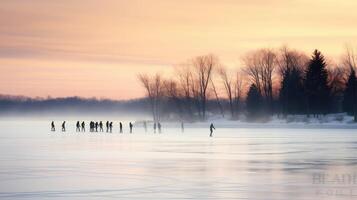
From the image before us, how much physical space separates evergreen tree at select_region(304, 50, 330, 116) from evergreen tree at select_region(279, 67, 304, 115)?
7.09 ft

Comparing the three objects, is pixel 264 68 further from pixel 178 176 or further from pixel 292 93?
pixel 178 176

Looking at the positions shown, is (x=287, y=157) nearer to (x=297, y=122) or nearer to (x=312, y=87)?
(x=297, y=122)

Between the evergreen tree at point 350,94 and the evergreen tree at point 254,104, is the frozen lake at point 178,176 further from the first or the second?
the evergreen tree at point 254,104

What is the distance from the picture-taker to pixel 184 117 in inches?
4513

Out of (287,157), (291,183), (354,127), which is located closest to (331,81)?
(354,127)

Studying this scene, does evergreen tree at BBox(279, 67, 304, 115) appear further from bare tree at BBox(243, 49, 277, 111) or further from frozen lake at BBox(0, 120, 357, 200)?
frozen lake at BBox(0, 120, 357, 200)

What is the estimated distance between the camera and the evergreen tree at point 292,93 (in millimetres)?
96944

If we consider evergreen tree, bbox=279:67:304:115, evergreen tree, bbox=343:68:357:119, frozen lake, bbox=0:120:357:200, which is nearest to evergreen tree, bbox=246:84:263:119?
evergreen tree, bbox=279:67:304:115

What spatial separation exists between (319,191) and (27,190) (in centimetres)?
707

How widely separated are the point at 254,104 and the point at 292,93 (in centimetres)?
637

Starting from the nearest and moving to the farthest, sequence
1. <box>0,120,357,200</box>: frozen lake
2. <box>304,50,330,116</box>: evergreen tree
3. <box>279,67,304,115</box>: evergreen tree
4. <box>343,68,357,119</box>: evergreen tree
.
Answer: <box>0,120,357,200</box>: frozen lake → <box>304,50,330,116</box>: evergreen tree → <box>343,68,357,119</box>: evergreen tree → <box>279,67,304,115</box>: evergreen tree

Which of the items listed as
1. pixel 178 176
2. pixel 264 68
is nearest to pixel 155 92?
pixel 264 68

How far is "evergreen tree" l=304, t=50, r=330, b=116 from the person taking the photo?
92.0 m

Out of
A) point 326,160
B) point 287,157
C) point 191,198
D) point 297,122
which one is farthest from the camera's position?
point 297,122
